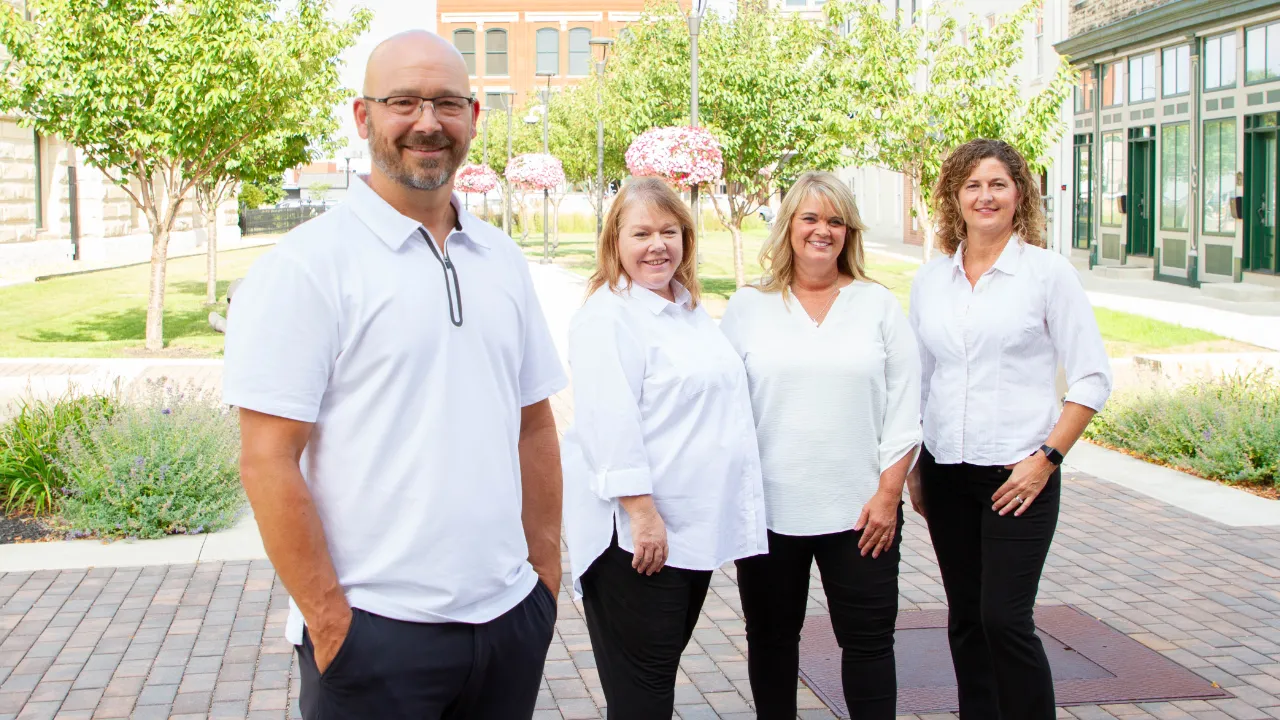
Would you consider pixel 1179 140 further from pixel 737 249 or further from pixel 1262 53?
pixel 737 249

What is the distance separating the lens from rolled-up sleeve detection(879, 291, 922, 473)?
3.78 meters

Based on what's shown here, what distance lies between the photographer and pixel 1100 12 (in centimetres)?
2877

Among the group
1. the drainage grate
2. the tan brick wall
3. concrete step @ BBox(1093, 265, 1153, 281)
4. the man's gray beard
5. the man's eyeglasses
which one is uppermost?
the tan brick wall

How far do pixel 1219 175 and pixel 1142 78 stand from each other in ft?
13.5

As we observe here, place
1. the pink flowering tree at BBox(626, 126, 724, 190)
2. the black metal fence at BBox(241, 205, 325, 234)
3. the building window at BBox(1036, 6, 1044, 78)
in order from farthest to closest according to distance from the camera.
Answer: the black metal fence at BBox(241, 205, 325, 234) < the building window at BBox(1036, 6, 1044, 78) < the pink flowering tree at BBox(626, 126, 724, 190)

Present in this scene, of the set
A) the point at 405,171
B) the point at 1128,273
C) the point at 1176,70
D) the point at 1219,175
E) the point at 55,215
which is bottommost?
the point at 1128,273

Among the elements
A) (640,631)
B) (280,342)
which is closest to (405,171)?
(280,342)

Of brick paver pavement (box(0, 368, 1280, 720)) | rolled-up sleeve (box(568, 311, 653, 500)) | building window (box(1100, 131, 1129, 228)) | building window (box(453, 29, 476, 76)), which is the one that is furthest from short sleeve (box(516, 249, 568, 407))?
building window (box(453, 29, 476, 76))

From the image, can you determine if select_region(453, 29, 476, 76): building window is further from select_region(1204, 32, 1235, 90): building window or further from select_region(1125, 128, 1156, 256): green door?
select_region(1204, 32, 1235, 90): building window

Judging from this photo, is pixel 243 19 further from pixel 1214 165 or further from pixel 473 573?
pixel 1214 165

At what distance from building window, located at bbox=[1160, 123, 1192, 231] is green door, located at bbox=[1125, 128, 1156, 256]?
0.61 m

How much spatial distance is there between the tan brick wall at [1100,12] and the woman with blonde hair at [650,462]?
24358mm

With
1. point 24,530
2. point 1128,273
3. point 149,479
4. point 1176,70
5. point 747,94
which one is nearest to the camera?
point 149,479

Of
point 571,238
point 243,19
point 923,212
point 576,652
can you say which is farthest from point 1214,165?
point 571,238
